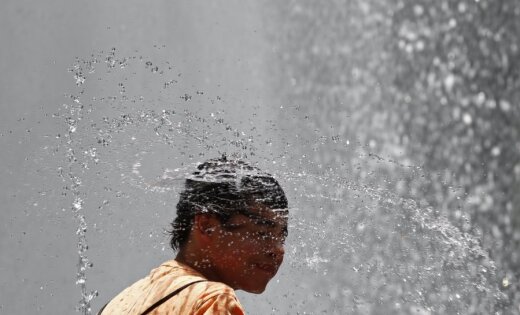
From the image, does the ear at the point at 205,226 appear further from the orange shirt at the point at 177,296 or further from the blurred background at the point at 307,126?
the blurred background at the point at 307,126

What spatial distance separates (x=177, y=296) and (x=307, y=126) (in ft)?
13.4

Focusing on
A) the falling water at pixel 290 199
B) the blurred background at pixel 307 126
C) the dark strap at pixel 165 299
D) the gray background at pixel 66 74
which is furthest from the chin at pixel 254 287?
the gray background at pixel 66 74

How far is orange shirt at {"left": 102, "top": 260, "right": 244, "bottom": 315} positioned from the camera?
706mm

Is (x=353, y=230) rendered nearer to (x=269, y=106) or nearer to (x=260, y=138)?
(x=260, y=138)

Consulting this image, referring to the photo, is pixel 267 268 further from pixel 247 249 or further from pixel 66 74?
pixel 66 74

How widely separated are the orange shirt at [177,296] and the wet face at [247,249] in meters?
0.04

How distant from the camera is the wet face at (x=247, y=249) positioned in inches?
32.9

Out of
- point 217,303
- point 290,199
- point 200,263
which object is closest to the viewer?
point 217,303

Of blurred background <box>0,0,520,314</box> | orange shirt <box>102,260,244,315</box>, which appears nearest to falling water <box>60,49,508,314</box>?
blurred background <box>0,0,520,314</box>

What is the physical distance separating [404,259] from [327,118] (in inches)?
52.1

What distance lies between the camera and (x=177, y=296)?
2.41ft

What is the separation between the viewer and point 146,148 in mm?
2314

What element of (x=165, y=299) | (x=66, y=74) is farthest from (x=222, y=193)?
(x=66, y=74)

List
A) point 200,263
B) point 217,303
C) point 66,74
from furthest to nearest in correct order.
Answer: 1. point 66,74
2. point 200,263
3. point 217,303
